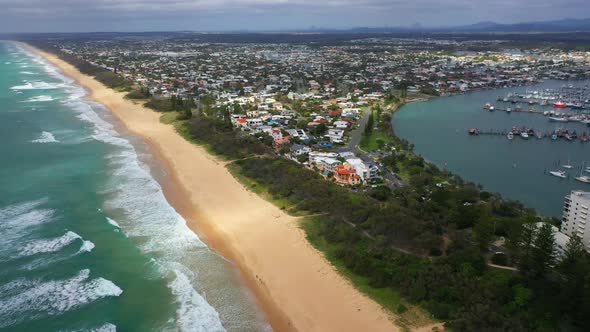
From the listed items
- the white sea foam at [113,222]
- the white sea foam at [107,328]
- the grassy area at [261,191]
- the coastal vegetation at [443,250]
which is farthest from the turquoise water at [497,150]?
the white sea foam at [107,328]

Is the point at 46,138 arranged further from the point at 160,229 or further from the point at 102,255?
the point at 102,255

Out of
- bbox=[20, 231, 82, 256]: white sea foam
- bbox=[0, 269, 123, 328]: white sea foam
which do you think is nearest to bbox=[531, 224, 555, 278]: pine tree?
bbox=[0, 269, 123, 328]: white sea foam

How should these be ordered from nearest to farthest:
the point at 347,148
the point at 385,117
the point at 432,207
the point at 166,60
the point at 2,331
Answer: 1. the point at 2,331
2. the point at 432,207
3. the point at 347,148
4. the point at 385,117
5. the point at 166,60

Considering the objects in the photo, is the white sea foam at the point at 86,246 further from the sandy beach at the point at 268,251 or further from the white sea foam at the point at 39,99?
the white sea foam at the point at 39,99

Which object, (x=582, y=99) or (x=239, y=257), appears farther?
(x=582, y=99)

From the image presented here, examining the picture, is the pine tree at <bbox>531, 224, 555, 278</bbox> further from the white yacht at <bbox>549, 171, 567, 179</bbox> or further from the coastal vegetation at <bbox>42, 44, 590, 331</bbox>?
the white yacht at <bbox>549, 171, 567, 179</bbox>

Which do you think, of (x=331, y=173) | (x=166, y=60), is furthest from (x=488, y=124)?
(x=166, y=60)

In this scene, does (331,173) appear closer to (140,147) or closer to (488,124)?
(140,147)
